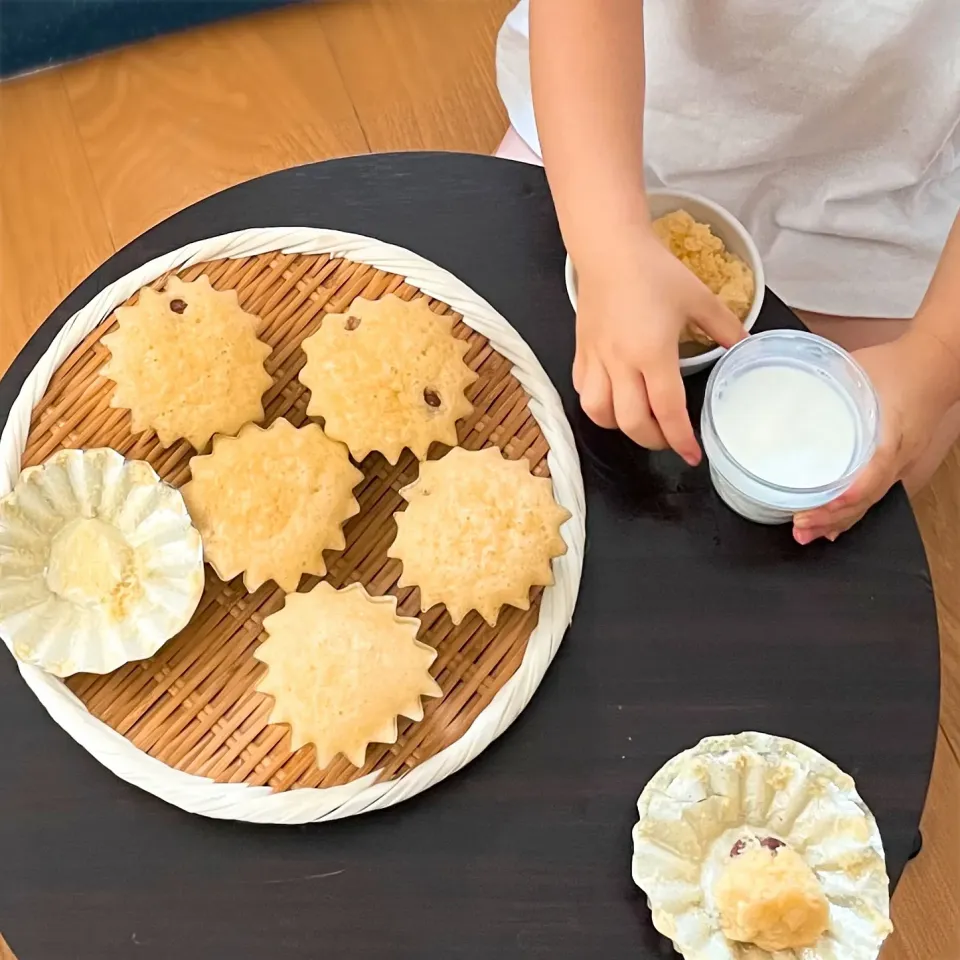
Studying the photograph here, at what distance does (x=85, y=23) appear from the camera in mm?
1268

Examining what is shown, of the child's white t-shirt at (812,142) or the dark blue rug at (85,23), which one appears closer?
the child's white t-shirt at (812,142)

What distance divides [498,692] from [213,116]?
942mm

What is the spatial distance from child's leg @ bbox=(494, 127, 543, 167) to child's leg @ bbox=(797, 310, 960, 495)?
0.28 meters

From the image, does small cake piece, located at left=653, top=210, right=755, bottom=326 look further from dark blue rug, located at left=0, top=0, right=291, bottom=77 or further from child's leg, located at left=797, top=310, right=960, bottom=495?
dark blue rug, located at left=0, top=0, right=291, bottom=77

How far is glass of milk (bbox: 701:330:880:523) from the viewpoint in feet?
2.21

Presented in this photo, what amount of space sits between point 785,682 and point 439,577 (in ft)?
0.80

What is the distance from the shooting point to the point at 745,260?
2.44 feet

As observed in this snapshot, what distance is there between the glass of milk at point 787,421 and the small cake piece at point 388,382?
178 millimetres

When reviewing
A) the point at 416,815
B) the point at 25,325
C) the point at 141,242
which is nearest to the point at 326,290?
the point at 141,242

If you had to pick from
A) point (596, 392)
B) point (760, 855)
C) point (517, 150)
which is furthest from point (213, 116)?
point (760, 855)

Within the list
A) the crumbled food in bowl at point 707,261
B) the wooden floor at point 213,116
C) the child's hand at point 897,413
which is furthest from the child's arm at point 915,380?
the wooden floor at point 213,116

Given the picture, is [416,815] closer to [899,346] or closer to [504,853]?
[504,853]

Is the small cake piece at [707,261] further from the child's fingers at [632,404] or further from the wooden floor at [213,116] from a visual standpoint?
the wooden floor at [213,116]

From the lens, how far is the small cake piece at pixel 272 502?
27.1 inches
